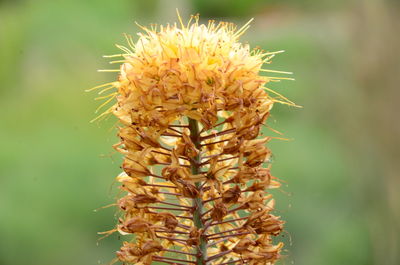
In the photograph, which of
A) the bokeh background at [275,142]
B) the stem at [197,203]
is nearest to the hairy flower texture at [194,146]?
the stem at [197,203]

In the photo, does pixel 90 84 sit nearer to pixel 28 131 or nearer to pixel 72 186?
pixel 28 131

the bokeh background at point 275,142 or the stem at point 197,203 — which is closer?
the stem at point 197,203

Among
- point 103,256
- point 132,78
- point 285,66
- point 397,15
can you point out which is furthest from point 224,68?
point 285,66

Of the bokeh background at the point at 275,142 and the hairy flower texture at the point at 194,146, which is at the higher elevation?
the bokeh background at the point at 275,142

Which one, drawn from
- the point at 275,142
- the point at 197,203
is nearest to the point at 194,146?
the point at 197,203

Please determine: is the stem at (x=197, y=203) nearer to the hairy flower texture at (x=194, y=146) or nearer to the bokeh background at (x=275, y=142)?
the hairy flower texture at (x=194, y=146)

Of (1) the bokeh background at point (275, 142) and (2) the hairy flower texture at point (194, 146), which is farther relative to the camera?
(1) the bokeh background at point (275, 142)

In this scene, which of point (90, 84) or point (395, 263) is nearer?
point (395, 263)
